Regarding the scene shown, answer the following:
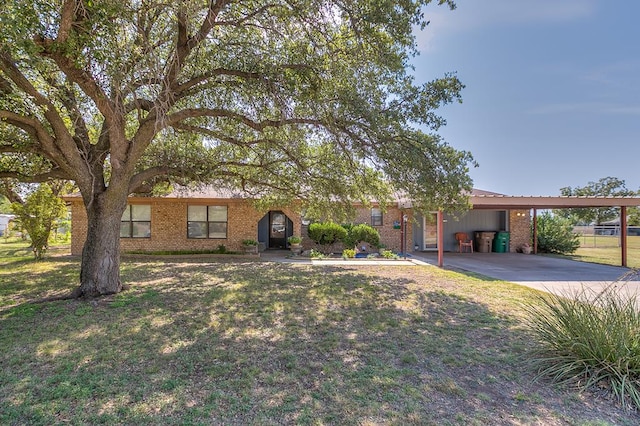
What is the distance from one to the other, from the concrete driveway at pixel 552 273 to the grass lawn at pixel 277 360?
1.97 m

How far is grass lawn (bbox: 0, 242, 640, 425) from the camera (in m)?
2.82

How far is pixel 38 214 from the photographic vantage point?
12.4 metres

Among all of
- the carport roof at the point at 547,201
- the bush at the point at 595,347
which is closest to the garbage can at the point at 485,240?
the carport roof at the point at 547,201

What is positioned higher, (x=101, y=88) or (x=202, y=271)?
(x=101, y=88)

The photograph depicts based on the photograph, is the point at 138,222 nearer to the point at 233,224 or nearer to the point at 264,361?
the point at 233,224

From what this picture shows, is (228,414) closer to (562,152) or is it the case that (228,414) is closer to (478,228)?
(478,228)

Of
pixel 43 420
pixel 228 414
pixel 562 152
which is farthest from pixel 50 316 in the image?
pixel 562 152

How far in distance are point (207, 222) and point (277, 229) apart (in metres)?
4.03

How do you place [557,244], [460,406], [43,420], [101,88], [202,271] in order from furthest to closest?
[557,244]
[202,271]
[101,88]
[460,406]
[43,420]

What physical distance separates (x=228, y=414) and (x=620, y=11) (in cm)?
Answer: 1393

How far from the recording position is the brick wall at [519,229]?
55.4ft

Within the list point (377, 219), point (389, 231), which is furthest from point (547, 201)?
point (377, 219)

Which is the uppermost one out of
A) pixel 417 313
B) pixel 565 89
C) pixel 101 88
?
pixel 565 89

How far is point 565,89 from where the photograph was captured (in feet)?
50.2
